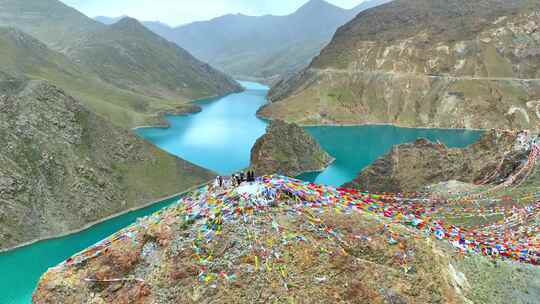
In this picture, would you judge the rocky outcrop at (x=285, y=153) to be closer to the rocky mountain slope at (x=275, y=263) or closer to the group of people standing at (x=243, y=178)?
the group of people standing at (x=243, y=178)

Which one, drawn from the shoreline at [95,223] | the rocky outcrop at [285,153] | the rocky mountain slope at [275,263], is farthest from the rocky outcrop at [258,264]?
the rocky outcrop at [285,153]

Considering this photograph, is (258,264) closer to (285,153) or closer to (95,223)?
(95,223)

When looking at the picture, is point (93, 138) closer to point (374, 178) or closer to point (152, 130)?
point (374, 178)

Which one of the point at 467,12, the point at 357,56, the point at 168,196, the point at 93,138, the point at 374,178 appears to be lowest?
the point at 168,196

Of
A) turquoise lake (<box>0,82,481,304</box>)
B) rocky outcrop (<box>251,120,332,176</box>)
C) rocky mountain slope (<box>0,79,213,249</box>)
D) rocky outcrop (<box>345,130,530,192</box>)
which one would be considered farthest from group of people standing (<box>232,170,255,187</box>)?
rocky outcrop (<box>251,120,332,176</box>)

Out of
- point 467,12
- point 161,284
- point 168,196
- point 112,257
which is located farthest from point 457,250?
point 467,12

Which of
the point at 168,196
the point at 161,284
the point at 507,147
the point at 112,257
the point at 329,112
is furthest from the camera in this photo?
the point at 329,112

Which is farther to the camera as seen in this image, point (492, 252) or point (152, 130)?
point (152, 130)
